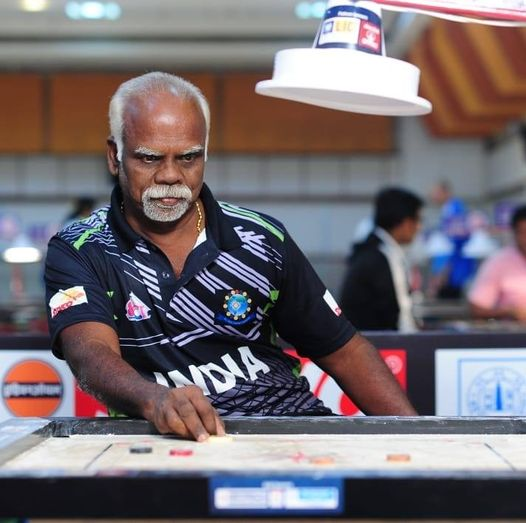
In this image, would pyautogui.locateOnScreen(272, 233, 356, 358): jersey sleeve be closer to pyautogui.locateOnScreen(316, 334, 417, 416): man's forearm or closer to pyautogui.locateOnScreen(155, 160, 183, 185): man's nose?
pyautogui.locateOnScreen(316, 334, 417, 416): man's forearm

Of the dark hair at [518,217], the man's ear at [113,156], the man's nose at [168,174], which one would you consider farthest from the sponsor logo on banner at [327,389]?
the dark hair at [518,217]

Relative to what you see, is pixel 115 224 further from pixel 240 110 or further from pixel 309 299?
pixel 240 110

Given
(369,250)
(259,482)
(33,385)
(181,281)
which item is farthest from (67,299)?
(369,250)

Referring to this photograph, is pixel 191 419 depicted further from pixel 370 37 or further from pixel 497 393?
pixel 497 393

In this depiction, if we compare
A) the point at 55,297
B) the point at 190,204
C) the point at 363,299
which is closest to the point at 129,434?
the point at 55,297

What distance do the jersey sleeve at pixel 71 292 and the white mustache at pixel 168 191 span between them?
0.22 m

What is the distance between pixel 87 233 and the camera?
8.87ft

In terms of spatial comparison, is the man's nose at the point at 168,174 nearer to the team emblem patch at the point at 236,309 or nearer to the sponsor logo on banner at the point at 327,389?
the team emblem patch at the point at 236,309

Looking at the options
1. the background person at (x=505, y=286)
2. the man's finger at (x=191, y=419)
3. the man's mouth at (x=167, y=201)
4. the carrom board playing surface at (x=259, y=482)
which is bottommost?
the carrom board playing surface at (x=259, y=482)

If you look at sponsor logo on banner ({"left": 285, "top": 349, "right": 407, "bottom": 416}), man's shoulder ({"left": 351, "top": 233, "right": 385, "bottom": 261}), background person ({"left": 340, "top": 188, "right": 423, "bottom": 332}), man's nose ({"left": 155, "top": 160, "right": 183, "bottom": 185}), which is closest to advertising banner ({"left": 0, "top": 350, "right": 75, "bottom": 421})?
sponsor logo on banner ({"left": 285, "top": 349, "right": 407, "bottom": 416})

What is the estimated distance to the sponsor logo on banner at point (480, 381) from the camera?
419cm

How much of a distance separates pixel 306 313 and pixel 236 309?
229 mm

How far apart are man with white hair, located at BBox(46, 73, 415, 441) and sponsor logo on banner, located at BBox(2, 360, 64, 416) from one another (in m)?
1.42

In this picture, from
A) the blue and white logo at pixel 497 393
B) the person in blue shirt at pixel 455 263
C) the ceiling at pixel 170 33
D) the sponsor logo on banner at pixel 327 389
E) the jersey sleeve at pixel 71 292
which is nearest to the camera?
the jersey sleeve at pixel 71 292
